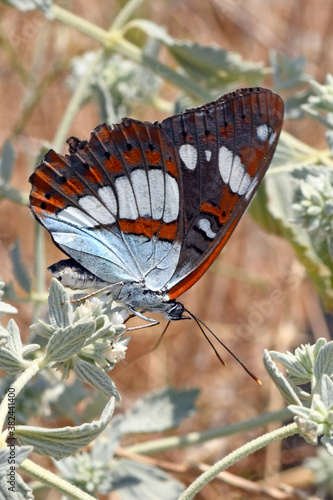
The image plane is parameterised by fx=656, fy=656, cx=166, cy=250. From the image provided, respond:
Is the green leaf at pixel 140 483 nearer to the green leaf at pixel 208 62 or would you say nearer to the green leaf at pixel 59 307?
the green leaf at pixel 59 307

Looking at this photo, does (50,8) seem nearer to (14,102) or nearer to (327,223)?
(327,223)

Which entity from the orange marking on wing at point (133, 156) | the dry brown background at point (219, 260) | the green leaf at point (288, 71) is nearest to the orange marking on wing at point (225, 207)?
the orange marking on wing at point (133, 156)

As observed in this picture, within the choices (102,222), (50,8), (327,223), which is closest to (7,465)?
(102,222)

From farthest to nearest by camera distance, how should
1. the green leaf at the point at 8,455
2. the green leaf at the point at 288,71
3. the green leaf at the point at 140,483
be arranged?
the green leaf at the point at 288,71 → the green leaf at the point at 140,483 → the green leaf at the point at 8,455

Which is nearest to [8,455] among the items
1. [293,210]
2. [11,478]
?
[11,478]

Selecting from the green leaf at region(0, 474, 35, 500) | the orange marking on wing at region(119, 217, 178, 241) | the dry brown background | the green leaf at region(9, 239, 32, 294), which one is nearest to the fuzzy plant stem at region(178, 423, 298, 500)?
the green leaf at region(0, 474, 35, 500)

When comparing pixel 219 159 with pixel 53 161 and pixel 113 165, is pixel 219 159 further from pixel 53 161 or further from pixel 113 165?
pixel 53 161
